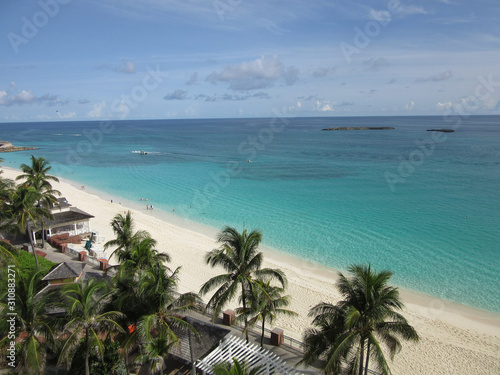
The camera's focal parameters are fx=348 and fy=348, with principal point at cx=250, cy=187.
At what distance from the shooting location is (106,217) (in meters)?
38.4

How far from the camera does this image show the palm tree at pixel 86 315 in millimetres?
10617

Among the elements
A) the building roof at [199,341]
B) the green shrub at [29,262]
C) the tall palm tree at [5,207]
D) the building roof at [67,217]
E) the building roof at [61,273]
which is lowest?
the building roof at [199,341]

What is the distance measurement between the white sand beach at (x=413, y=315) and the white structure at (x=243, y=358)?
223 inches

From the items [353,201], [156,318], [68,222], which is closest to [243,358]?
[156,318]

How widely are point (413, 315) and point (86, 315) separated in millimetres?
18610

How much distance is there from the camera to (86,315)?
10852 millimetres

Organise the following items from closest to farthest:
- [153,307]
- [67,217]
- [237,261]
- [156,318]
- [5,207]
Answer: [156,318], [153,307], [237,261], [5,207], [67,217]

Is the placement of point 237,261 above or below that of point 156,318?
above

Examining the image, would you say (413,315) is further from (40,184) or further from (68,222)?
(40,184)

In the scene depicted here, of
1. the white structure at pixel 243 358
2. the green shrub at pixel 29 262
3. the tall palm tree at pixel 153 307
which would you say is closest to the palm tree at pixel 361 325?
the white structure at pixel 243 358

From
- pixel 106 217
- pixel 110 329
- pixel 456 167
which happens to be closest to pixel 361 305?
pixel 110 329

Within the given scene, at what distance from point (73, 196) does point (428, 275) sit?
4375cm

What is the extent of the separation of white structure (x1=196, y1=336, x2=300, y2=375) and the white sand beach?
18.6ft

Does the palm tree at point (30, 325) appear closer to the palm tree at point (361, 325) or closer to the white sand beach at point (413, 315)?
the palm tree at point (361, 325)
